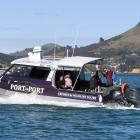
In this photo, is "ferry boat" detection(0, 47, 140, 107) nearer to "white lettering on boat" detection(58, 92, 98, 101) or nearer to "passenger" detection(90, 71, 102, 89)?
"white lettering on boat" detection(58, 92, 98, 101)

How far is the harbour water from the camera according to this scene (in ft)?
74.1

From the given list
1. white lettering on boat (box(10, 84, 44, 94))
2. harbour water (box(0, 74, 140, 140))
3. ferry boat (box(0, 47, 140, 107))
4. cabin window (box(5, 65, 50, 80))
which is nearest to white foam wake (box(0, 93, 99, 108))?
harbour water (box(0, 74, 140, 140))

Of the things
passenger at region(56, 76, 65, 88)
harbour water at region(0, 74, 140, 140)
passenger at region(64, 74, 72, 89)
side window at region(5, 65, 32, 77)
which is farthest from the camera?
side window at region(5, 65, 32, 77)

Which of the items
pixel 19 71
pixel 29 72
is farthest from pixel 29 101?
pixel 19 71

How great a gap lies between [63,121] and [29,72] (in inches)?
287

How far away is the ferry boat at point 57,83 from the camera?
31531mm

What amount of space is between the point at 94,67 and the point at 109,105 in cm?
380

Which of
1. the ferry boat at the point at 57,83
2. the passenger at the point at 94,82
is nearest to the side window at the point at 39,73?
the ferry boat at the point at 57,83

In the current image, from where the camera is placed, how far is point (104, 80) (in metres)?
35.8

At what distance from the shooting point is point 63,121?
26312mm

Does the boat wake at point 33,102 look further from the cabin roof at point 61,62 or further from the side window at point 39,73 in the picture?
the cabin roof at point 61,62

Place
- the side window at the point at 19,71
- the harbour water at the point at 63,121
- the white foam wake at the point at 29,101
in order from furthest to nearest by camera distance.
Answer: the side window at the point at 19,71, the white foam wake at the point at 29,101, the harbour water at the point at 63,121

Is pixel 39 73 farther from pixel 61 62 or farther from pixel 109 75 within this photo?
pixel 109 75

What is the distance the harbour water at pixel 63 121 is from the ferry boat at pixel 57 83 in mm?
388
